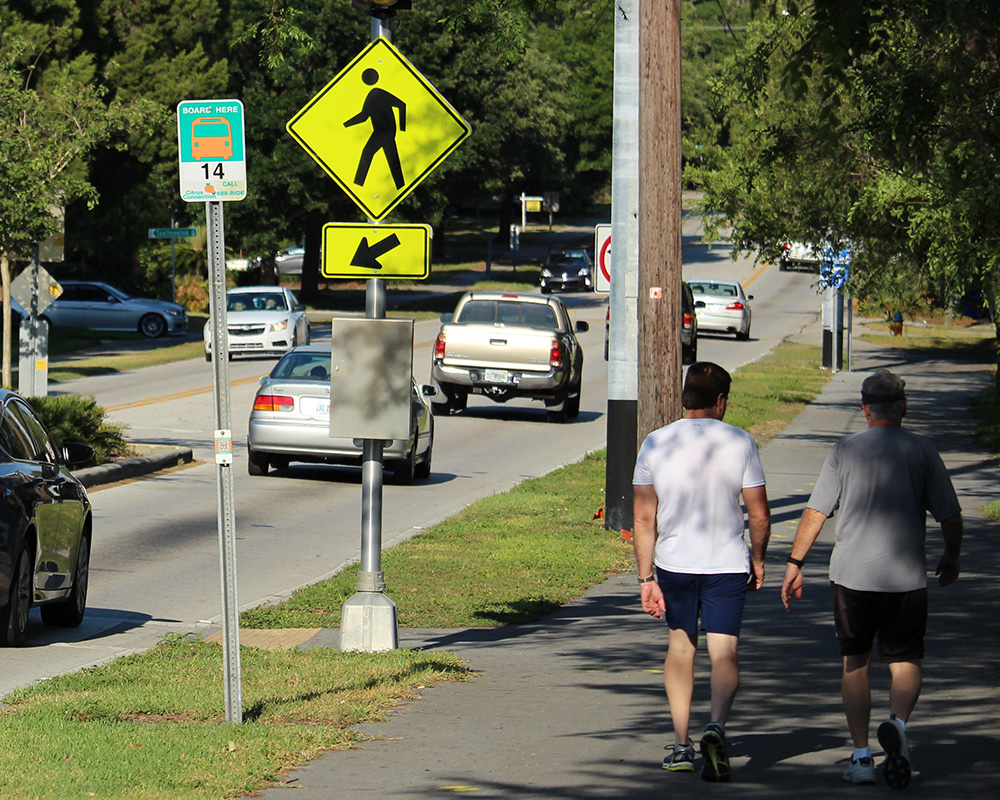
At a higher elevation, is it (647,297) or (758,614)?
(647,297)

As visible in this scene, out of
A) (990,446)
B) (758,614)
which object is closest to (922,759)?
(758,614)

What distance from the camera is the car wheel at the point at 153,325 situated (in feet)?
145

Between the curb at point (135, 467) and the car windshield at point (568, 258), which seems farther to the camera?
the car windshield at point (568, 258)

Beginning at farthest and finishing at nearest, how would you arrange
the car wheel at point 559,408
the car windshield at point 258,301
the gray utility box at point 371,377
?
the car windshield at point 258,301
the car wheel at point 559,408
the gray utility box at point 371,377

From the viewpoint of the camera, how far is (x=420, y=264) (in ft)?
29.5

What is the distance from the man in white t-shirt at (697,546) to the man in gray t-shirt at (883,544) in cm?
27

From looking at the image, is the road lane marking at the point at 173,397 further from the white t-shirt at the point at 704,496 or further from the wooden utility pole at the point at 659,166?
the white t-shirt at the point at 704,496

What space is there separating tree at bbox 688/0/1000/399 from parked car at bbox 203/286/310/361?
12.9 metres

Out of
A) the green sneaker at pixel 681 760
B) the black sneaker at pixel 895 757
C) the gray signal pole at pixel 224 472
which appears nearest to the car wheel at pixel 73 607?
the gray signal pole at pixel 224 472

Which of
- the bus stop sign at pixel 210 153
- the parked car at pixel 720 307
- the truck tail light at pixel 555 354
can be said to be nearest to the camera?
the bus stop sign at pixel 210 153

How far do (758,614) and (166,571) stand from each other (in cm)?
495

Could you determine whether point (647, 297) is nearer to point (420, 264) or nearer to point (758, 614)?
point (758, 614)

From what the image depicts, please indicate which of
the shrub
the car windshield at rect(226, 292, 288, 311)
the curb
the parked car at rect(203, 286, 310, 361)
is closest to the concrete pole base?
the curb

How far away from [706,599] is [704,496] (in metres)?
0.44
